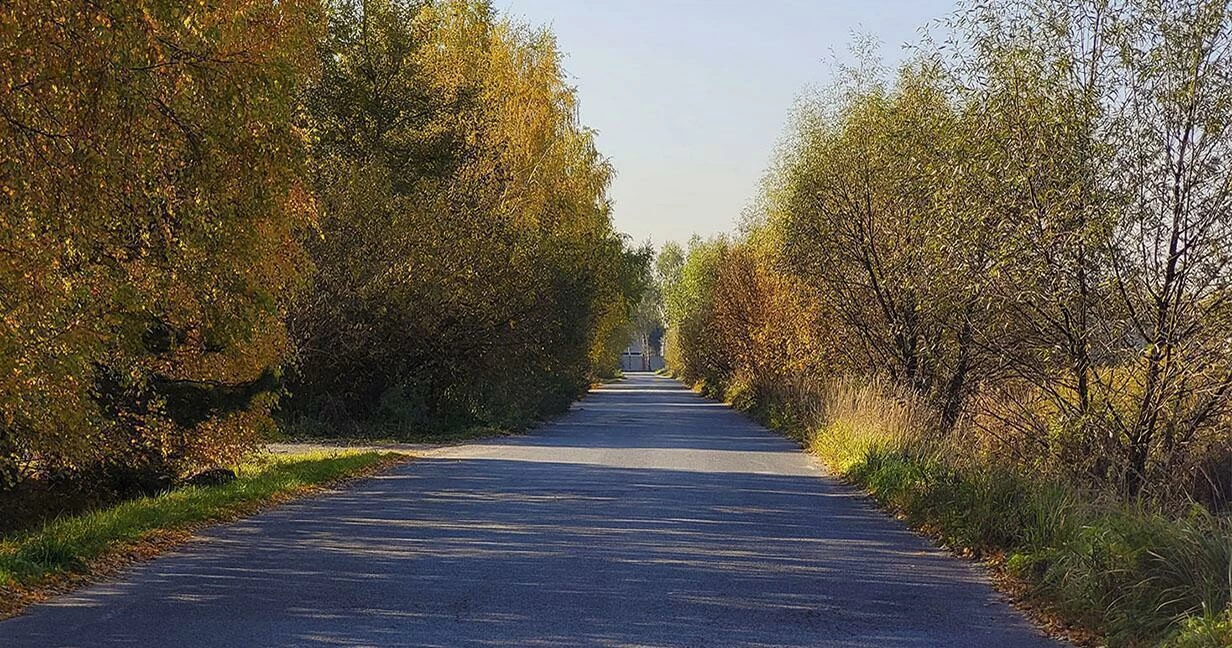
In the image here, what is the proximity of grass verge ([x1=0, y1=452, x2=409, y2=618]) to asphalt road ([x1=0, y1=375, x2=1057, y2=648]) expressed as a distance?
12.4 inches

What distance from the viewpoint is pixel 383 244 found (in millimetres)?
30031

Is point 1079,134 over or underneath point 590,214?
underneath

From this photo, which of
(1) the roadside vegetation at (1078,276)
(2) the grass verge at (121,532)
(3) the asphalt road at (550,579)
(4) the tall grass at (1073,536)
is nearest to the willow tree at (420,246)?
(2) the grass verge at (121,532)

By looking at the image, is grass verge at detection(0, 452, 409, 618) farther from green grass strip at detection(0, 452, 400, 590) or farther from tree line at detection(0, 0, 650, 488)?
tree line at detection(0, 0, 650, 488)

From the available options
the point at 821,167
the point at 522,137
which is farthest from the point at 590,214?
the point at 821,167

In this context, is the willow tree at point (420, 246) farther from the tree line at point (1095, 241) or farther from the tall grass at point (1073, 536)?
the tree line at point (1095, 241)

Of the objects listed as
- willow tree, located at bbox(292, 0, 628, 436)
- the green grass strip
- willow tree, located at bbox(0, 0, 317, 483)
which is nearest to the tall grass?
willow tree, located at bbox(0, 0, 317, 483)

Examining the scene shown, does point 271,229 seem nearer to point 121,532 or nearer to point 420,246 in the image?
point 121,532

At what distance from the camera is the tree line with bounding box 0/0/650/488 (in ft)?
26.9

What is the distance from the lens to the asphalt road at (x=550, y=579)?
833 centimetres

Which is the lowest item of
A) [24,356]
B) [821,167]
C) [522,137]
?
[24,356]

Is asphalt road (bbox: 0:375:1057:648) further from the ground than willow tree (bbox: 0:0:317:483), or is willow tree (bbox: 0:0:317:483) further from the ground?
willow tree (bbox: 0:0:317:483)

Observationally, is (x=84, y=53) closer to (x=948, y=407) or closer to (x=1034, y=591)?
(x=1034, y=591)

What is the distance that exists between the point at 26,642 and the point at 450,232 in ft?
76.7
